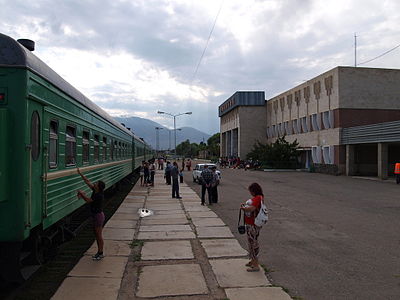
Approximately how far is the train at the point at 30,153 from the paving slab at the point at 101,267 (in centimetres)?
80

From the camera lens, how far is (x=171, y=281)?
589 centimetres

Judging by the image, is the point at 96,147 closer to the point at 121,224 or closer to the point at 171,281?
the point at 121,224

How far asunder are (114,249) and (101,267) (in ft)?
4.29

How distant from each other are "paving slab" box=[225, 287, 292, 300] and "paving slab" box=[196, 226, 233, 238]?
360 cm

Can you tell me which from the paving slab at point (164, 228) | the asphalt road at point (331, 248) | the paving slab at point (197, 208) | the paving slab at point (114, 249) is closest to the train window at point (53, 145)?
the paving slab at point (114, 249)

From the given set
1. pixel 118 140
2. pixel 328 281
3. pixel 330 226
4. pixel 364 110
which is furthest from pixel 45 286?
pixel 364 110

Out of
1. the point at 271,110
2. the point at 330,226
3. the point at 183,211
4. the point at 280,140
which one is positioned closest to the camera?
the point at 330,226

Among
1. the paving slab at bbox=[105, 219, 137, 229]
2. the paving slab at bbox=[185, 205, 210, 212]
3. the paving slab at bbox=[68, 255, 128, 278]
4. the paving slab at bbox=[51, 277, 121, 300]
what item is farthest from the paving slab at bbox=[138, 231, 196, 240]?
the paving slab at bbox=[185, 205, 210, 212]

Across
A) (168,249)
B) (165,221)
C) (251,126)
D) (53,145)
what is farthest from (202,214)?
(251,126)

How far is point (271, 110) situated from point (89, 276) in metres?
53.6

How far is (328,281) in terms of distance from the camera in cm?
593

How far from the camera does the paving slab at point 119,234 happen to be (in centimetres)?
892

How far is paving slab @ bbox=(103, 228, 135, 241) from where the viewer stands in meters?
8.92

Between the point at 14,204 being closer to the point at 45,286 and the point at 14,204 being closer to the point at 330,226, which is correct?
the point at 45,286
